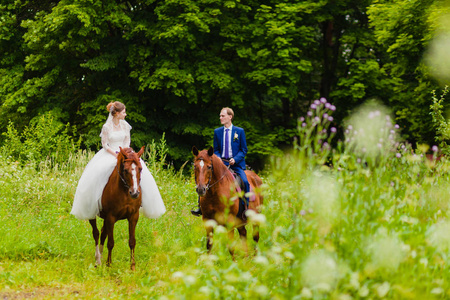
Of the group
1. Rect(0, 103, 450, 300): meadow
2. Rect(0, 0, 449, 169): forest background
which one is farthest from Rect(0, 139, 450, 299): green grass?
Rect(0, 0, 449, 169): forest background

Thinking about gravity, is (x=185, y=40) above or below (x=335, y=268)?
above

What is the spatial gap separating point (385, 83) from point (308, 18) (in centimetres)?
442

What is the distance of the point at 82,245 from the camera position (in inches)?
317

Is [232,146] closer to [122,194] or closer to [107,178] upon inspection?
[122,194]

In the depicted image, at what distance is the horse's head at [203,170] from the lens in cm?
640

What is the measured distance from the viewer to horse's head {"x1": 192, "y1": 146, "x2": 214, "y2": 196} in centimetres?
640

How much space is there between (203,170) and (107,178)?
6.17 ft

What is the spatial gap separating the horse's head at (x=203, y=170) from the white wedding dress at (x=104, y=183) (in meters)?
1.40

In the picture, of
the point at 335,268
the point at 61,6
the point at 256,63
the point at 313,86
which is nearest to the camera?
the point at 335,268

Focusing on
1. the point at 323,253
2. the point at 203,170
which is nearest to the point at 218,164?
the point at 203,170

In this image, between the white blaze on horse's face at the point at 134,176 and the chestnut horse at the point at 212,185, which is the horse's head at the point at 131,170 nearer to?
the white blaze on horse's face at the point at 134,176

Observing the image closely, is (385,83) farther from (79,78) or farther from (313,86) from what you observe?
(79,78)

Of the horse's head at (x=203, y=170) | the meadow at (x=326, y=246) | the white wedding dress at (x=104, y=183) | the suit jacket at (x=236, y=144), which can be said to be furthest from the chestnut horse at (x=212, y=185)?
the meadow at (x=326, y=246)

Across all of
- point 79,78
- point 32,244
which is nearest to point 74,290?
point 32,244
